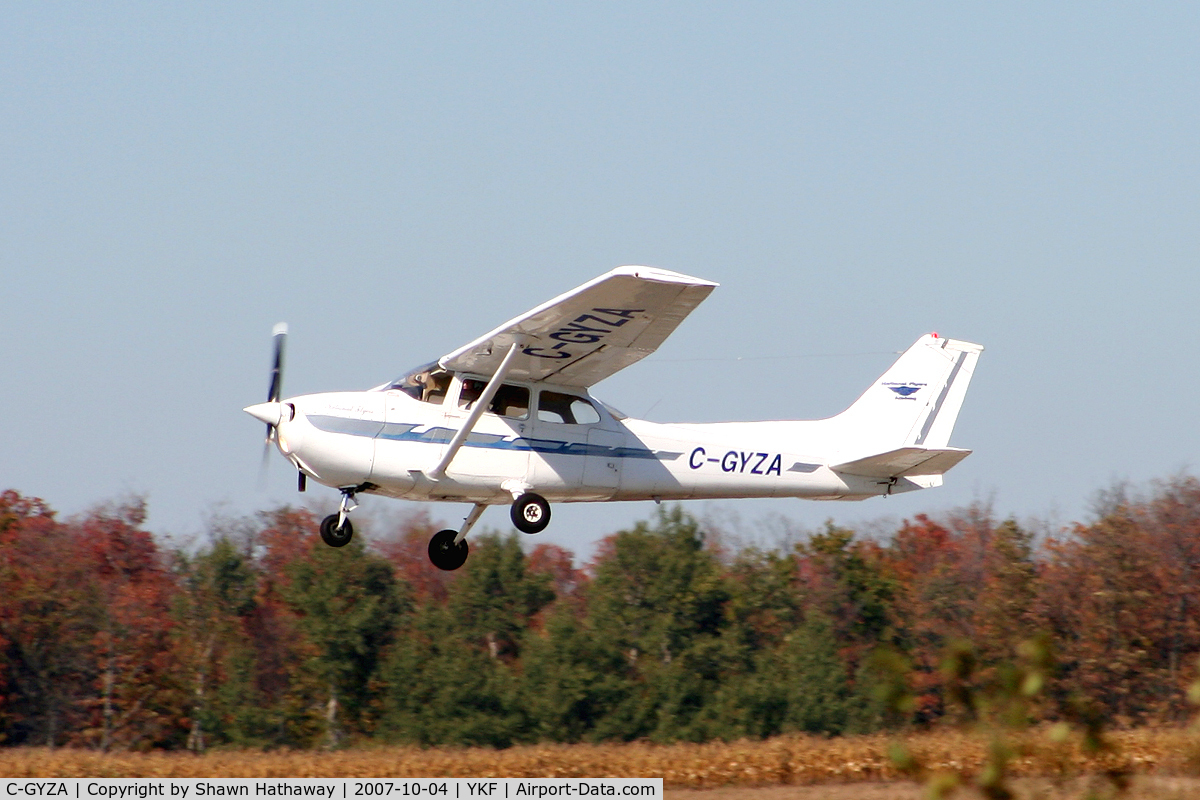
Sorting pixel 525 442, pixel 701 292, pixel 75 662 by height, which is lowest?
pixel 75 662

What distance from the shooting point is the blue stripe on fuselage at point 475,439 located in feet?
41.2

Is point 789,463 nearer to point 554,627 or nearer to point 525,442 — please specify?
point 525,442

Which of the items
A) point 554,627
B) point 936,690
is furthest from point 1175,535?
point 554,627

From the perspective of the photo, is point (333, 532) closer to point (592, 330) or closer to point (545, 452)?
point (545, 452)

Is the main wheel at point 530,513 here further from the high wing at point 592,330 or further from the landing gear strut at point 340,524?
the landing gear strut at point 340,524

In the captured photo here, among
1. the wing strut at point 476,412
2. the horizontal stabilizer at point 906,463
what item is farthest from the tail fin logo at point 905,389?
the wing strut at point 476,412

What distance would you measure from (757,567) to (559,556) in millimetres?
12178

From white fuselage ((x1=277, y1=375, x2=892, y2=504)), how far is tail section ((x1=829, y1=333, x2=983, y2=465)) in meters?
0.59

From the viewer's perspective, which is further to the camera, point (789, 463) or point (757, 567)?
point (757, 567)

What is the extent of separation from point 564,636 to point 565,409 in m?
21.0

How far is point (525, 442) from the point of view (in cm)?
1321

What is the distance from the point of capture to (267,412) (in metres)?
12.8

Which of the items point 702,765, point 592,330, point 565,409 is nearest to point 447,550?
point 565,409

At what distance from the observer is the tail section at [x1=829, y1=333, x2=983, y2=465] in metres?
15.1
